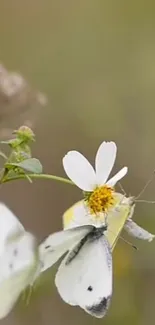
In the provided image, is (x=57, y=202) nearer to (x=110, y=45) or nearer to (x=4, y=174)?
(x=110, y=45)

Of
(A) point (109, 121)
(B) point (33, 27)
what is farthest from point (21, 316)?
(B) point (33, 27)

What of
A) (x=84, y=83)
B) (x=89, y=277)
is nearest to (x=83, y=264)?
(x=89, y=277)

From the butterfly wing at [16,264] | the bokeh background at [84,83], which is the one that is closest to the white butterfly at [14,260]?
the butterfly wing at [16,264]

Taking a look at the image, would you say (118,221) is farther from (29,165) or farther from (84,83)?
(84,83)

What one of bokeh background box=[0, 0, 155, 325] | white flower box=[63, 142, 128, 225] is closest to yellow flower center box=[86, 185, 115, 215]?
white flower box=[63, 142, 128, 225]

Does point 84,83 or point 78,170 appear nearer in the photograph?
point 78,170

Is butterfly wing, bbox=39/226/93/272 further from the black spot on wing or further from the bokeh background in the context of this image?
the bokeh background

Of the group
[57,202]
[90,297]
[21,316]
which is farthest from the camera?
[57,202]
